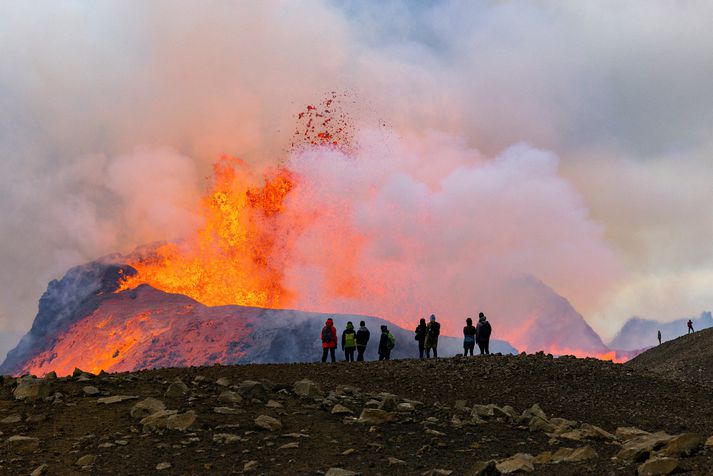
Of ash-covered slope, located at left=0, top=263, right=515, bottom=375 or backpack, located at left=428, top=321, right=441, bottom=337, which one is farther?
ash-covered slope, located at left=0, top=263, right=515, bottom=375

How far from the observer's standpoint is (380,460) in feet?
53.3

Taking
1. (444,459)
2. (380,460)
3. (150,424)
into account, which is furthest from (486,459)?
(150,424)

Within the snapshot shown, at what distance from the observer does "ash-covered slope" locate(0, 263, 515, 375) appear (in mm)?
144625

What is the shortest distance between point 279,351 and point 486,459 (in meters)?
131

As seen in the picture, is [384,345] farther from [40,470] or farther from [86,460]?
[40,470]

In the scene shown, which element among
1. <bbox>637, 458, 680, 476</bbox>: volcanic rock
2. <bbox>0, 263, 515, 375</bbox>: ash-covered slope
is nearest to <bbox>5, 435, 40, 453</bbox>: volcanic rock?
<bbox>637, 458, 680, 476</bbox>: volcanic rock

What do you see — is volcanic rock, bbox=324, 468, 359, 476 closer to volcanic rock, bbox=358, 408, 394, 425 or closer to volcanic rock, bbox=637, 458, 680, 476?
volcanic rock, bbox=358, 408, 394, 425

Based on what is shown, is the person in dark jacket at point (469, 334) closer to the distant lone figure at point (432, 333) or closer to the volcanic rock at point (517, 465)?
the distant lone figure at point (432, 333)

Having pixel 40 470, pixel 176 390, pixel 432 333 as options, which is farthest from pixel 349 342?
pixel 40 470

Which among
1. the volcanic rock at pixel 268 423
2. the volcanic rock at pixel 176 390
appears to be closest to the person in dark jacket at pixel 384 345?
the volcanic rock at pixel 176 390

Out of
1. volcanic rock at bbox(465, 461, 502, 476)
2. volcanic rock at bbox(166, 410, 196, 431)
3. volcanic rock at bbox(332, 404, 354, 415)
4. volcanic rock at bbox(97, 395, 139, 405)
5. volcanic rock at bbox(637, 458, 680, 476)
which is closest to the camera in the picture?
volcanic rock at bbox(637, 458, 680, 476)

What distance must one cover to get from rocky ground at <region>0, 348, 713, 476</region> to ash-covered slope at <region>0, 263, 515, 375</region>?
115 m

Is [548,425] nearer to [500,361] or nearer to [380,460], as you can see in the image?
[380,460]

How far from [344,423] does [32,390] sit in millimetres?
9295
